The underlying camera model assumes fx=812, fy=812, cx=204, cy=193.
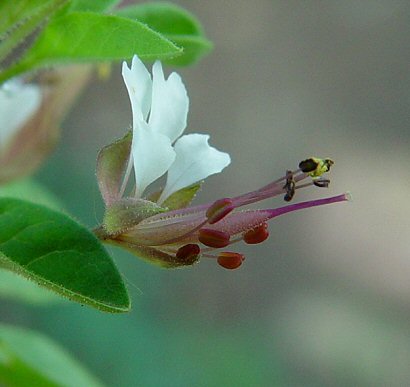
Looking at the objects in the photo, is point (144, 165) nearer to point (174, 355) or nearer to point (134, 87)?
point (134, 87)

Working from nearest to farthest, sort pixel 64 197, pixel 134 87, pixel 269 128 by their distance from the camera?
pixel 134 87 → pixel 64 197 → pixel 269 128

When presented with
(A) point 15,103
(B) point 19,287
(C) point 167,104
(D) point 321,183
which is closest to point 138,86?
(C) point 167,104

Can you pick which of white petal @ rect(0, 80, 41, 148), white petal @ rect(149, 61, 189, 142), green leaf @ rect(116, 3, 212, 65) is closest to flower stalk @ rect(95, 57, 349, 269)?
white petal @ rect(149, 61, 189, 142)

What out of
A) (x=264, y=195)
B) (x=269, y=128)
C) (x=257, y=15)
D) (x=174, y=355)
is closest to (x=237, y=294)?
(x=174, y=355)

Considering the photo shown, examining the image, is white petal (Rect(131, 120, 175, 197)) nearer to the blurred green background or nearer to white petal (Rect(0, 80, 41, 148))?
white petal (Rect(0, 80, 41, 148))

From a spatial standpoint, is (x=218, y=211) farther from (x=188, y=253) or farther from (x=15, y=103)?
(x=15, y=103)
